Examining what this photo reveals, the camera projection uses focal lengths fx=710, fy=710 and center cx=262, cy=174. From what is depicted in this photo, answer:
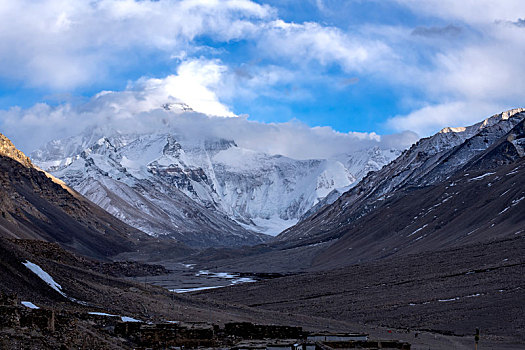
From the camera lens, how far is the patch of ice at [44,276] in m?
36.7

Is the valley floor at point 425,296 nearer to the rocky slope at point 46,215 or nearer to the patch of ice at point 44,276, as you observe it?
the patch of ice at point 44,276

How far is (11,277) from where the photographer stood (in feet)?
112

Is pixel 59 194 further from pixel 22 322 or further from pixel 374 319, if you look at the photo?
pixel 22 322

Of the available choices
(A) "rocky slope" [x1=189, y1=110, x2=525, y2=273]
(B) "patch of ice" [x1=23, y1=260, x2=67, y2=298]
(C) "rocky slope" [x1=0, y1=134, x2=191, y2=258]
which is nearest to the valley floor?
(A) "rocky slope" [x1=189, y1=110, x2=525, y2=273]

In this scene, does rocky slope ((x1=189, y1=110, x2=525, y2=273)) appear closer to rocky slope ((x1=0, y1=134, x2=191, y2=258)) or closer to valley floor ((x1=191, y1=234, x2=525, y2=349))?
valley floor ((x1=191, y1=234, x2=525, y2=349))

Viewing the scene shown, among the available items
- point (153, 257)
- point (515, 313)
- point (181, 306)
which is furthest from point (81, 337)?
point (153, 257)

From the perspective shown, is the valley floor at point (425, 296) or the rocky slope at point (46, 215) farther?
the rocky slope at point (46, 215)

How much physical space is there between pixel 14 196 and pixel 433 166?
10557 centimetres

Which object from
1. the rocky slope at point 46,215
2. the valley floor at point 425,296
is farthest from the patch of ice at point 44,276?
the rocky slope at point 46,215

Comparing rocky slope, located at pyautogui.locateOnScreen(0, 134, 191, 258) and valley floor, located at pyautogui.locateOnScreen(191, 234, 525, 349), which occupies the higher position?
rocky slope, located at pyautogui.locateOnScreen(0, 134, 191, 258)

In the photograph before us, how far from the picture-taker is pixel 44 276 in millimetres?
37531

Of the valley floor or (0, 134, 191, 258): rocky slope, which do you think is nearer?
the valley floor

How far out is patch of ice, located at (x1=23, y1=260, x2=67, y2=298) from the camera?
36713mm

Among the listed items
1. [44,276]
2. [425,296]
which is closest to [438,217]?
Answer: [425,296]
